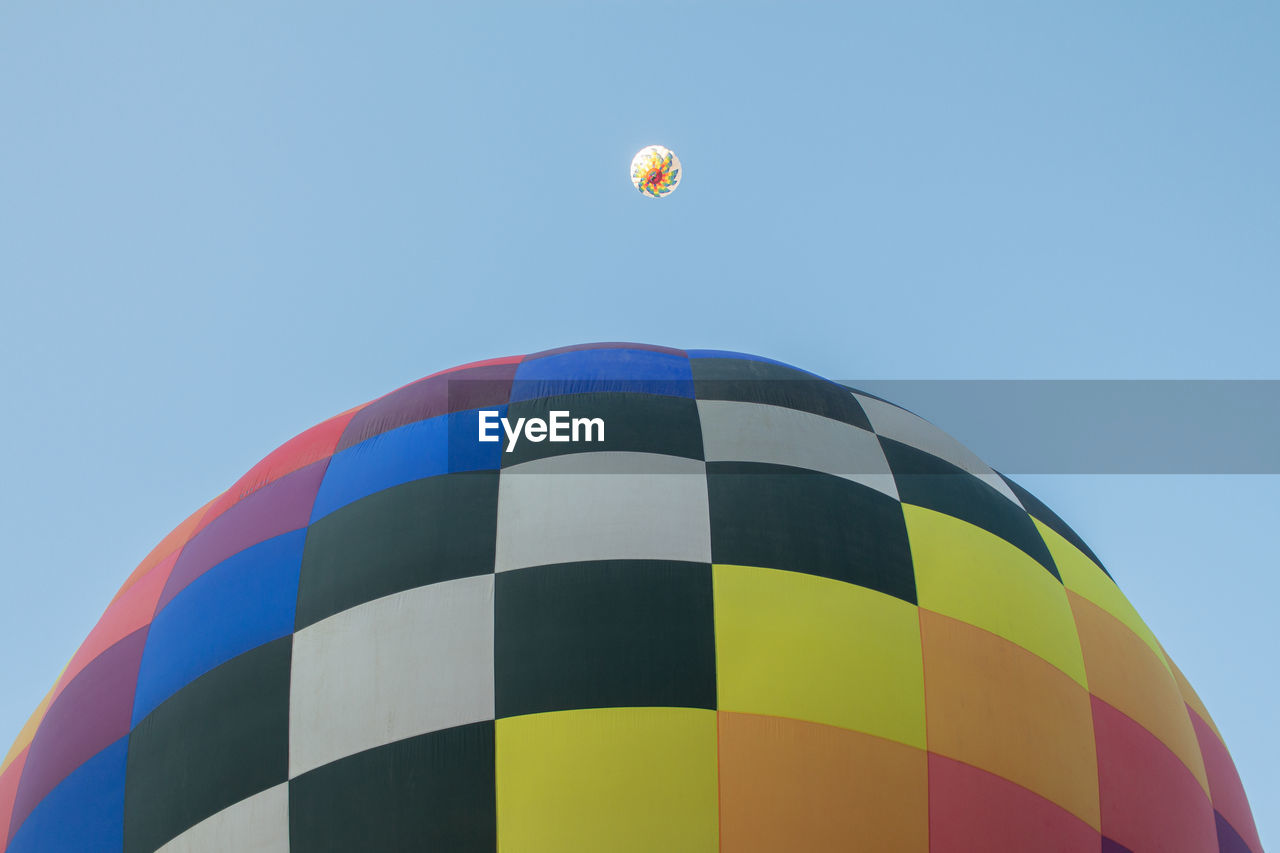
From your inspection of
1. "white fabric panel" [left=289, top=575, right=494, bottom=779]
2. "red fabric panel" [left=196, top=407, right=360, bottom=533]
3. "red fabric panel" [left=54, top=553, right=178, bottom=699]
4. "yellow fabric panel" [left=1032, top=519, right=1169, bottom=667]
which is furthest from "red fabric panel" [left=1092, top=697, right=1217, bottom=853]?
"red fabric panel" [left=54, top=553, right=178, bottom=699]

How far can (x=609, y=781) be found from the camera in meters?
3.81

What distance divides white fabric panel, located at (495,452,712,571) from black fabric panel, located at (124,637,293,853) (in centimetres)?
109

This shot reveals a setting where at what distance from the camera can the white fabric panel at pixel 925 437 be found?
564 centimetres

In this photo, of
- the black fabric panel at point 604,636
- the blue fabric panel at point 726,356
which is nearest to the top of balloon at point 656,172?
the blue fabric panel at point 726,356

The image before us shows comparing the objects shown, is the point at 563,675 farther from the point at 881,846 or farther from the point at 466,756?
the point at 881,846

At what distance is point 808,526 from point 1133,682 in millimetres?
1919

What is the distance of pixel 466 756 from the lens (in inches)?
154

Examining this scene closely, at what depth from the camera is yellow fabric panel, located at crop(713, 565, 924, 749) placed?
4090mm

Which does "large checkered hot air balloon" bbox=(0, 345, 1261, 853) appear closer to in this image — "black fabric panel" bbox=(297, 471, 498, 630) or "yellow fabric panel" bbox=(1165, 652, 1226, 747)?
"black fabric panel" bbox=(297, 471, 498, 630)

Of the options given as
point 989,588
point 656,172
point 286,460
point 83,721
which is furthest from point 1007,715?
point 656,172

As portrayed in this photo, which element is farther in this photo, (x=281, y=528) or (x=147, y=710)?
(x=281, y=528)

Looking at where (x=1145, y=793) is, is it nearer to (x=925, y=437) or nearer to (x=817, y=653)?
(x=817, y=653)

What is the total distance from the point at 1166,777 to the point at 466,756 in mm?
3280

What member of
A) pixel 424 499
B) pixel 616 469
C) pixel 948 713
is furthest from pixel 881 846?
pixel 424 499
